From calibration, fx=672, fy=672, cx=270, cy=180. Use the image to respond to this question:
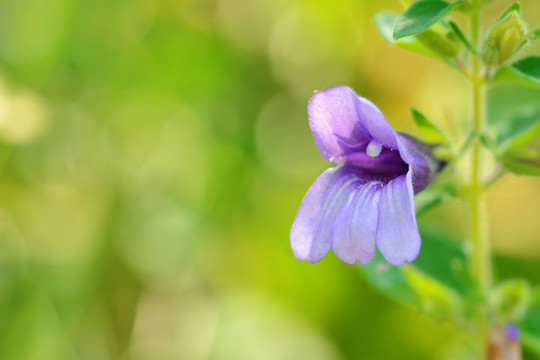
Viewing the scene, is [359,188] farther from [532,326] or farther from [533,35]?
[532,326]

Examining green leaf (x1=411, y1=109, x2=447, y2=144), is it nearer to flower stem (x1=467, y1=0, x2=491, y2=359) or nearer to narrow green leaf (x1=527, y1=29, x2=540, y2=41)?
flower stem (x1=467, y1=0, x2=491, y2=359)

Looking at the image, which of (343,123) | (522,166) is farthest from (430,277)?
(343,123)

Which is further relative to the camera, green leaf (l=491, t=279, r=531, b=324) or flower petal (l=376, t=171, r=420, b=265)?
green leaf (l=491, t=279, r=531, b=324)

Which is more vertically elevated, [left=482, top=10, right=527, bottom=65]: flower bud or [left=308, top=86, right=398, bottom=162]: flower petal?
[left=482, top=10, right=527, bottom=65]: flower bud

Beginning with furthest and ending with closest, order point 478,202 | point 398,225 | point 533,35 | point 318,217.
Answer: point 478,202, point 533,35, point 318,217, point 398,225

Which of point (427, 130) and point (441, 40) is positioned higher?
point (441, 40)

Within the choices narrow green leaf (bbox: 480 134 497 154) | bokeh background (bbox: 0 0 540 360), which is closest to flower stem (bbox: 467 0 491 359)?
narrow green leaf (bbox: 480 134 497 154)
